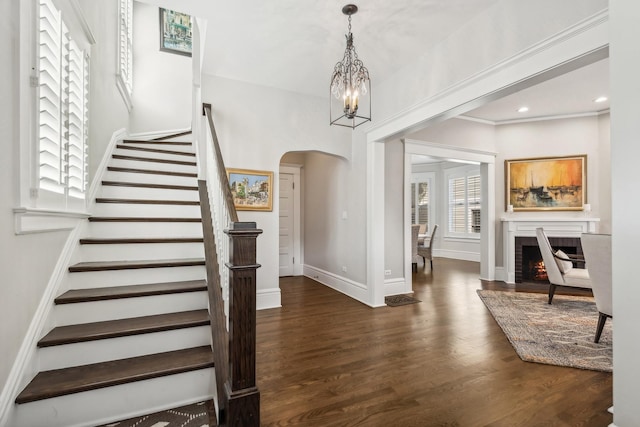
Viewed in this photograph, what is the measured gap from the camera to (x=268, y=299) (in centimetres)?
396

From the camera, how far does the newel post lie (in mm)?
1531

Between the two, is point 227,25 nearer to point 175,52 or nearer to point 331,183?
point 331,183

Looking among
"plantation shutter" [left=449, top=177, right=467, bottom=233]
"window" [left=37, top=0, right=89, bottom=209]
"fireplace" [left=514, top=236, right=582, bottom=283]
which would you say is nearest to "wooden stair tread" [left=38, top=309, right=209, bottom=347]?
"window" [left=37, top=0, right=89, bottom=209]

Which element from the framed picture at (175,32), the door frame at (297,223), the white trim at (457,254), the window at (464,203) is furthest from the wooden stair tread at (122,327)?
the window at (464,203)

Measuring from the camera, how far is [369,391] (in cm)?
203

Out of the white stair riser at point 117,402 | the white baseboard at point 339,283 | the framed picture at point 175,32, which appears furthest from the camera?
the framed picture at point 175,32

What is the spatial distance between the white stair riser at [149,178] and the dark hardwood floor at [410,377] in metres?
1.84

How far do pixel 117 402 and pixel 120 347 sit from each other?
316 mm

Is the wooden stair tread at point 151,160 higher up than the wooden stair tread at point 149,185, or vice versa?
the wooden stair tread at point 151,160

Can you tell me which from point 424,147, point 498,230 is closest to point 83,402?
point 424,147

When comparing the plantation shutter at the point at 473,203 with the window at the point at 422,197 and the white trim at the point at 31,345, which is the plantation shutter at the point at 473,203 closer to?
the window at the point at 422,197

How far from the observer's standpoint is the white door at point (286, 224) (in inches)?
234

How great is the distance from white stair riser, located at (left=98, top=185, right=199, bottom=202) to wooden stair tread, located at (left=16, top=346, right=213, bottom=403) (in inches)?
67.4

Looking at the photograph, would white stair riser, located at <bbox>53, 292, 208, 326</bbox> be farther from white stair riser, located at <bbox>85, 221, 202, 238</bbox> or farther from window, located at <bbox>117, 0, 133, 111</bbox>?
window, located at <bbox>117, 0, 133, 111</bbox>
